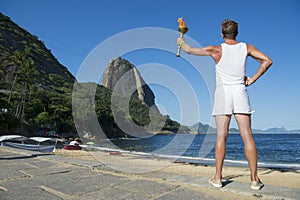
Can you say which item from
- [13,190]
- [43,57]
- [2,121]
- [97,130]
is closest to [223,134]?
[13,190]

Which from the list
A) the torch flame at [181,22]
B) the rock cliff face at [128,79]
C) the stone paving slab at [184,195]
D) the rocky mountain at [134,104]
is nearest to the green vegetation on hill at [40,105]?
the rocky mountain at [134,104]

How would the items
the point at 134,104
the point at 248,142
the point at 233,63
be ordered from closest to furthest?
the point at 248,142, the point at 233,63, the point at 134,104

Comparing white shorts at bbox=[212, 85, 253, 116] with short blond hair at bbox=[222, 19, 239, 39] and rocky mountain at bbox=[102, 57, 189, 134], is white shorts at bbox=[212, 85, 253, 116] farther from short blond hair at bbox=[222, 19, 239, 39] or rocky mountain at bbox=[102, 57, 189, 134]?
rocky mountain at bbox=[102, 57, 189, 134]

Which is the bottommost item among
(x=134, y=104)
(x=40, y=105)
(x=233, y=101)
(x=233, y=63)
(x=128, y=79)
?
(x=233, y=101)

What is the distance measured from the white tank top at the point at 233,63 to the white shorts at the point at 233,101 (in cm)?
7

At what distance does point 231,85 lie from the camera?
2.78 meters

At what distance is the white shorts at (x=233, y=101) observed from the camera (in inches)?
106

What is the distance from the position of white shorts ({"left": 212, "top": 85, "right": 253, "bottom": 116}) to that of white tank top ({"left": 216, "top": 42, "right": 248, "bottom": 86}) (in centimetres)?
7

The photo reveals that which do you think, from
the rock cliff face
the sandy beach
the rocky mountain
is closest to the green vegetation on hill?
the rocky mountain

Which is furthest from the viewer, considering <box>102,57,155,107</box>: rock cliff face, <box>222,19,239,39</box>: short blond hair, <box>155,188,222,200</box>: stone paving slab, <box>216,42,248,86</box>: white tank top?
<box>102,57,155,107</box>: rock cliff face

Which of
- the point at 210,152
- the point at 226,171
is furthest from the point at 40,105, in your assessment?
the point at 226,171

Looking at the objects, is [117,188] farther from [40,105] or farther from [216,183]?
[40,105]

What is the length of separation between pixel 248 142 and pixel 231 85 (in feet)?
2.19

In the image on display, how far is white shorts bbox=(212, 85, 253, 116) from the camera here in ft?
8.86
